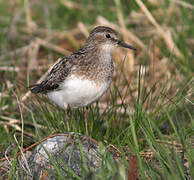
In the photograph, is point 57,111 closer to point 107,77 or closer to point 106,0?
point 107,77

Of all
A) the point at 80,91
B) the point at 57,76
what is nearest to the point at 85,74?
the point at 80,91

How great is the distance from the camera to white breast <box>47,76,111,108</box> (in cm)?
440

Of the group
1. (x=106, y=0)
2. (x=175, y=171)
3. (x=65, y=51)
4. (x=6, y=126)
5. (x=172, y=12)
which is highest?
(x=106, y=0)

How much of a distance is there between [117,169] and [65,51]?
507cm

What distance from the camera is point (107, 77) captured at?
4566 millimetres

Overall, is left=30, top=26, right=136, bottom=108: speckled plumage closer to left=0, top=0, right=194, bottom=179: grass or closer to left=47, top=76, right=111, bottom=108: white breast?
left=47, top=76, right=111, bottom=108: white breast

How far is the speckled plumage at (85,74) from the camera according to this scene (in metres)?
4.44

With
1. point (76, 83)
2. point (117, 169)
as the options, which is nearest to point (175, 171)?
point (117, 169)

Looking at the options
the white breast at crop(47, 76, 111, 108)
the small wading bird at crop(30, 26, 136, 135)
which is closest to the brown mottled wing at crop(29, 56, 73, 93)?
the small wading bird at crop(30, 26, 136, 135)

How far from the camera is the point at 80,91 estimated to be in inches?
173

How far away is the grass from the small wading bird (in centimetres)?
18

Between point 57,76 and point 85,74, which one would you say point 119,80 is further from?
point 57,76

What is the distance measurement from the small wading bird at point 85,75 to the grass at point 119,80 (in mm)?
182

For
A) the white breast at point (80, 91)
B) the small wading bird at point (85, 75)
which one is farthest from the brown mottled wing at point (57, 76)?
the white breast at point (80, 91)
